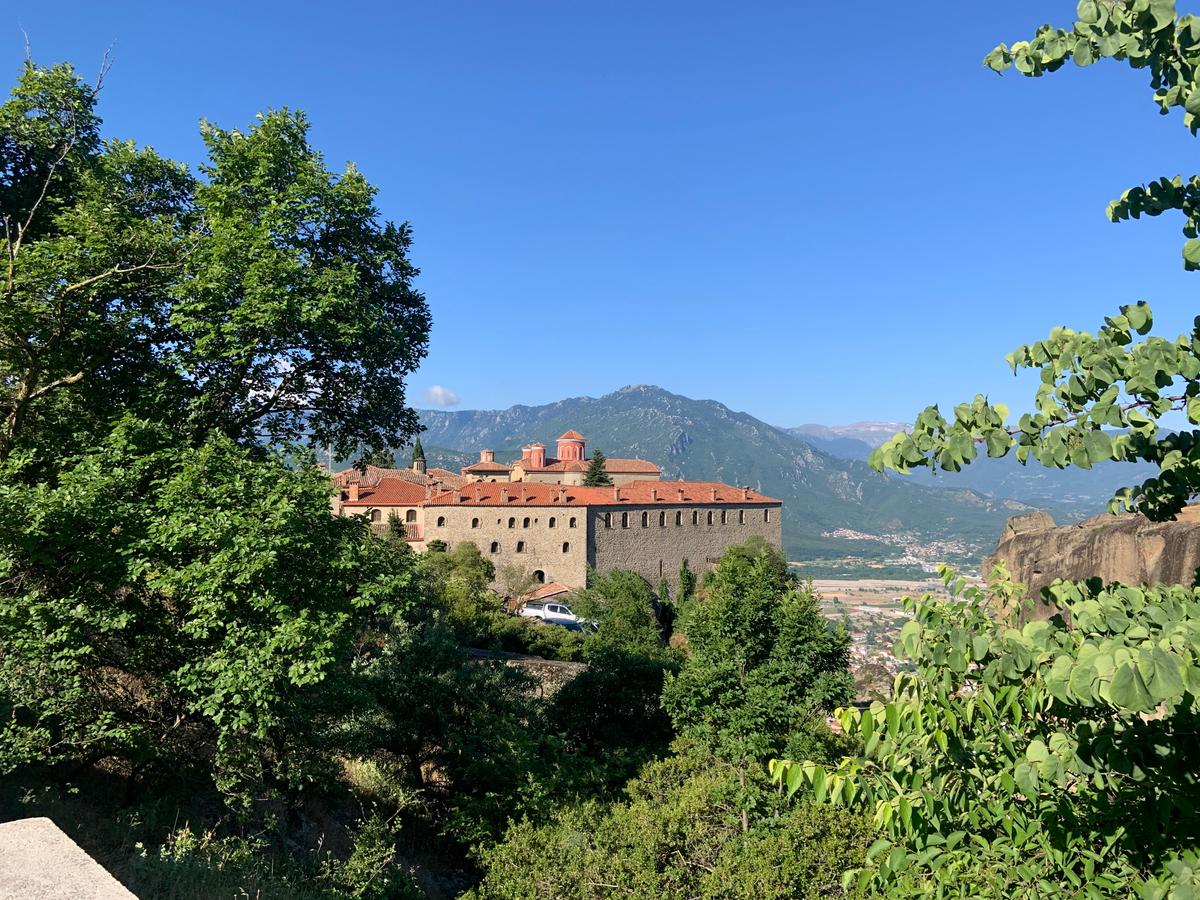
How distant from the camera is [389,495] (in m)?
59.2

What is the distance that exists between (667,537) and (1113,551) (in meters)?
47.3

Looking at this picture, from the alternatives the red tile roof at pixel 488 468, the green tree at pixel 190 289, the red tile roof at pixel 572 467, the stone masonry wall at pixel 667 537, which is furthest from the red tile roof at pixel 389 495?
the green tree at pixel 190 289

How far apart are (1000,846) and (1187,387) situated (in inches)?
96.8

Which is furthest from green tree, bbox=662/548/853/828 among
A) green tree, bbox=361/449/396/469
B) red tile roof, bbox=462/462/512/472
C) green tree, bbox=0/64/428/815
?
red tile roof, bbox=462/462/512/472

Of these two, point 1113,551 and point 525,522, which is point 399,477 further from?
point 1113,551

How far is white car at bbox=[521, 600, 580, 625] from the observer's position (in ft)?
136

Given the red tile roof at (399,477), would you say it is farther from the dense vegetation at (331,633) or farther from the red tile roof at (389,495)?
the dense vegetation at (331,633)

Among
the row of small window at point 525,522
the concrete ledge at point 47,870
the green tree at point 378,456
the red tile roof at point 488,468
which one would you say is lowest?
the row of small window at point 525,522

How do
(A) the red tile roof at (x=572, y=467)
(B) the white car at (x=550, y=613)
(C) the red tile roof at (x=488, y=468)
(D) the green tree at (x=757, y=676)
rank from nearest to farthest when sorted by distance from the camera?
(D) the green tree at (x=757, y=676) → (B) the white car at (x=550, y=613) → (A) the red tile roof at (x=572, y=467) → (C) the red tile roof at (x=488, y=468)

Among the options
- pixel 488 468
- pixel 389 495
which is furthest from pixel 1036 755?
pixel 488 468

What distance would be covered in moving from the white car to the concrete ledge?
1468 inches

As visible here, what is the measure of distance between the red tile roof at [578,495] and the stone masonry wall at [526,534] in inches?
21.4

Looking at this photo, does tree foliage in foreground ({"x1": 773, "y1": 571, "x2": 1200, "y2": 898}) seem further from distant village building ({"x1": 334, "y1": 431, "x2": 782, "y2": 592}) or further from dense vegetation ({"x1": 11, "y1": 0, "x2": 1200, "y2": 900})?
distant village building ({"x1": 334, "y1": 431, "x2": 782, "y2": 592})

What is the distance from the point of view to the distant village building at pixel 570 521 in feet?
188
